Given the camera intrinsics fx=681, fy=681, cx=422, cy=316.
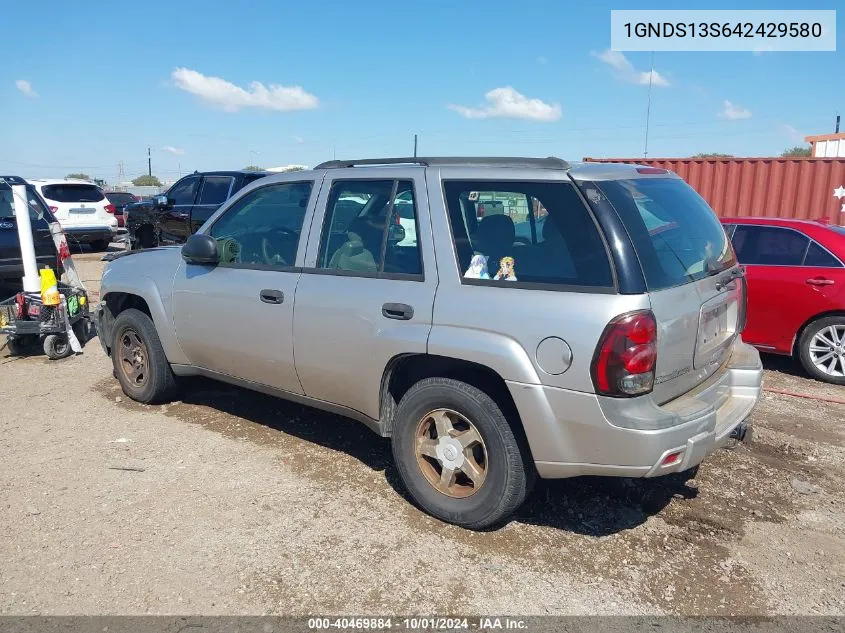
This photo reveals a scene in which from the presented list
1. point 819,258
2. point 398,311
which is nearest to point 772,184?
point 819,258

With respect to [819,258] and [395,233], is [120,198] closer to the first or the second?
[819,258]

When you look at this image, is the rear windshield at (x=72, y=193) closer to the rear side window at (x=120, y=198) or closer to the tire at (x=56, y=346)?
the rear side window at (x=120, y=198)

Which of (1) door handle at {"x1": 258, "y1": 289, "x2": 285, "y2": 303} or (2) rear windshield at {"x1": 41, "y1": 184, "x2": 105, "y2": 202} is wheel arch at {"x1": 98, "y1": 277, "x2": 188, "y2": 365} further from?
(2) rear windshield at {"x1": 41, "y1": 184, "x2": 105, "y2": 202}

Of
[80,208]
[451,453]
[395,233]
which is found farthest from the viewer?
[80,208]

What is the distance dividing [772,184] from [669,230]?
423 inches

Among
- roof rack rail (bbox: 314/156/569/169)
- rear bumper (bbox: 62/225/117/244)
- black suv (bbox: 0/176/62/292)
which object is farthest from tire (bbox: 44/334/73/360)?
rear bumper (bbox: 62/225/117/244)

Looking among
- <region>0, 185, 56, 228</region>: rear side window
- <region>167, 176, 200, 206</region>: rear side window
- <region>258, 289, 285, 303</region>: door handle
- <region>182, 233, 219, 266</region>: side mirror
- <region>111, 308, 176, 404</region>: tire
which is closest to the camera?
<region>258, 289, 285, 303</region>: door handle

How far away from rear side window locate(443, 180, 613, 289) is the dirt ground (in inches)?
54.6

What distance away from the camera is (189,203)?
13094mm

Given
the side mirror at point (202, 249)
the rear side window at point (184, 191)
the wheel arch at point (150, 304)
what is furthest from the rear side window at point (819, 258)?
the rear side window at point (184, 191)

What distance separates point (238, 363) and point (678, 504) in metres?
2.89

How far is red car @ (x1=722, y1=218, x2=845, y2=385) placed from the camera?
21.0ft

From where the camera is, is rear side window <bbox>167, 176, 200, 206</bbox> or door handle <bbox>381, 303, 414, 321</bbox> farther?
rear side window <bbox>167, 176, 200, 206</bbox>

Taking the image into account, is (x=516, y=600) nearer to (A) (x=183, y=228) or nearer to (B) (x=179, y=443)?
(B) (x=179, y=443)
